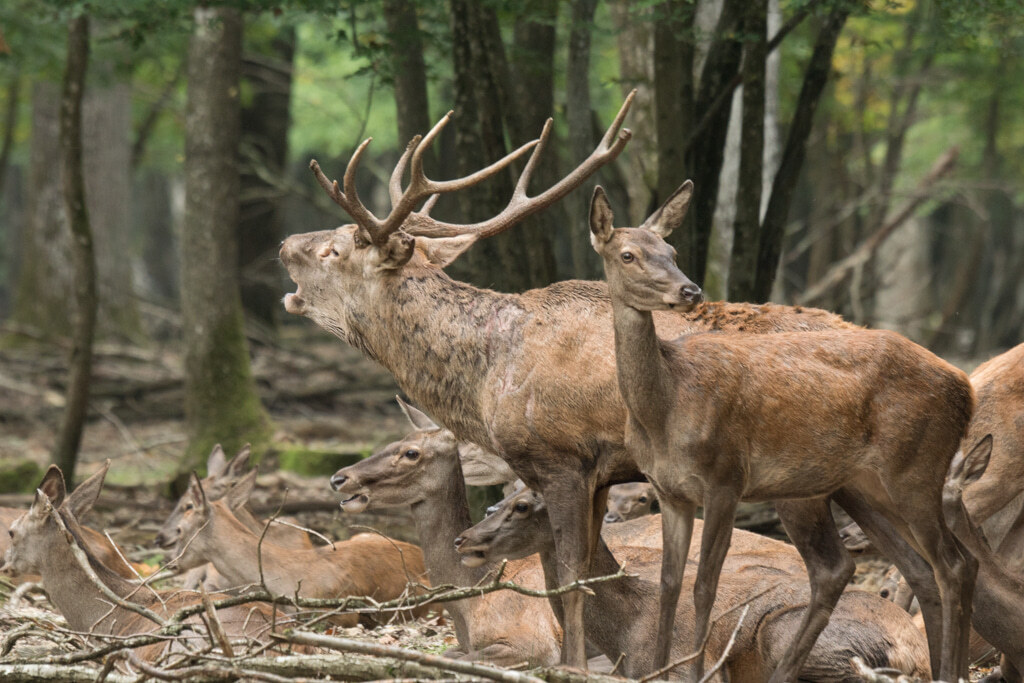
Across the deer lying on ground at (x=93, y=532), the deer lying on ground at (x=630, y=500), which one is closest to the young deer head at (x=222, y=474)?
the deer lying on ground at (x=93, y=532)

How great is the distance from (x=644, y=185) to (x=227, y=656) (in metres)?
6.35

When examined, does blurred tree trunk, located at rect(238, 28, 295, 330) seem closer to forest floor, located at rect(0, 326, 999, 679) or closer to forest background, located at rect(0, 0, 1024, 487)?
forest background, located at rect(0, 0, 1024, 487)

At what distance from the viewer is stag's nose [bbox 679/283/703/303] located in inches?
195

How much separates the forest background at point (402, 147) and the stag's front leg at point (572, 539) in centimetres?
290

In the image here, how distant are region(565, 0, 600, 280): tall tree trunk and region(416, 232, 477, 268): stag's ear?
7.28 feet

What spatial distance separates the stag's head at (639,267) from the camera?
16.5 feet

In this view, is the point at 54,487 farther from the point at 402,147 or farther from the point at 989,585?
the point at 989,585

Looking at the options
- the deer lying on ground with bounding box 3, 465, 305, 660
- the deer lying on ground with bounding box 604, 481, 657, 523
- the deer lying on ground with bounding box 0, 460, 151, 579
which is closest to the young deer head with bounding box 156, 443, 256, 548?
the deer lying on ground with bounding box 0, 460, 151, 579

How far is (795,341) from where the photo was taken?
568 cm

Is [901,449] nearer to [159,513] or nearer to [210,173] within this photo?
[159,513]

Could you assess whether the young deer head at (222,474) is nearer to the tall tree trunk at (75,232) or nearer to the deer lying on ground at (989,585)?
the tall tree trunk at (75,232)

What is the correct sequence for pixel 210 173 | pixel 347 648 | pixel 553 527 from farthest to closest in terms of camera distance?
pixel 210 173 < pixel 553 527 < pixel 347 648

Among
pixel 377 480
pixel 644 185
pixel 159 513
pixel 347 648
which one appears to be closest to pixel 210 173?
pixel 159 513

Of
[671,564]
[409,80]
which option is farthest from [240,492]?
[671,564]
